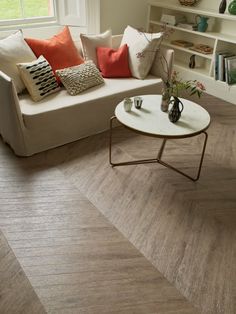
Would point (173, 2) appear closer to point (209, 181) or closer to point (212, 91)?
point (212, 91)

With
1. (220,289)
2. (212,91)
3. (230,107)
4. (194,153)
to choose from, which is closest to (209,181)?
(194,153)

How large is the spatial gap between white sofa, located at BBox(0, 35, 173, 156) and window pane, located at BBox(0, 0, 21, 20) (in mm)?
1260

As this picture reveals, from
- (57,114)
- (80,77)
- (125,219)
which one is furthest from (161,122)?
(80,77)

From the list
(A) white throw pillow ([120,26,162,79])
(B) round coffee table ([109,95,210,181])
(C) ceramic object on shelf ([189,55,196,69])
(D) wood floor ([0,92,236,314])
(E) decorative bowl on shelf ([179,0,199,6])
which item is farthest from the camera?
(C) ceramic object on shelf ([189,55,196,69])

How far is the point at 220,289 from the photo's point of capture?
5.63 ft

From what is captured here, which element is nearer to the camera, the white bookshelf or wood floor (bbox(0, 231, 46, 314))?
wood floor (bbox(0, 231, 46, 314))

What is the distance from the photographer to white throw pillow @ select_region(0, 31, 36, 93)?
2662 millimetres

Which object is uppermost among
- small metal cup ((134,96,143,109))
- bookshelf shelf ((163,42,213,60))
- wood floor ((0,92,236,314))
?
bookshelf shelf ((163,42,213,60))

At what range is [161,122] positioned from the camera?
2322 mm

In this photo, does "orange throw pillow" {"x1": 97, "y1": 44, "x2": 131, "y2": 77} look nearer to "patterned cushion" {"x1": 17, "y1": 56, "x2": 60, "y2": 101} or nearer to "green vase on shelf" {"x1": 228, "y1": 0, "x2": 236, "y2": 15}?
"patterned cushion" {"x1": 17, "y1": 56, "x2": 60, "y2": 101}

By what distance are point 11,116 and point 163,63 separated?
1.62 m

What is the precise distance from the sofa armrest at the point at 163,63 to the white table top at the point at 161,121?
78 cm

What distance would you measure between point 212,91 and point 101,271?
9.23 ft

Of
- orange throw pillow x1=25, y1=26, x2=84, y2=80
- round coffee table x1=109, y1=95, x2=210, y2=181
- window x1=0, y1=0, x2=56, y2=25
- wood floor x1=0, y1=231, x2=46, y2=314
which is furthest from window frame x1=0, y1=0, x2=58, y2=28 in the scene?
wood floor x1=0, y1=231, x2=46, y2=314
